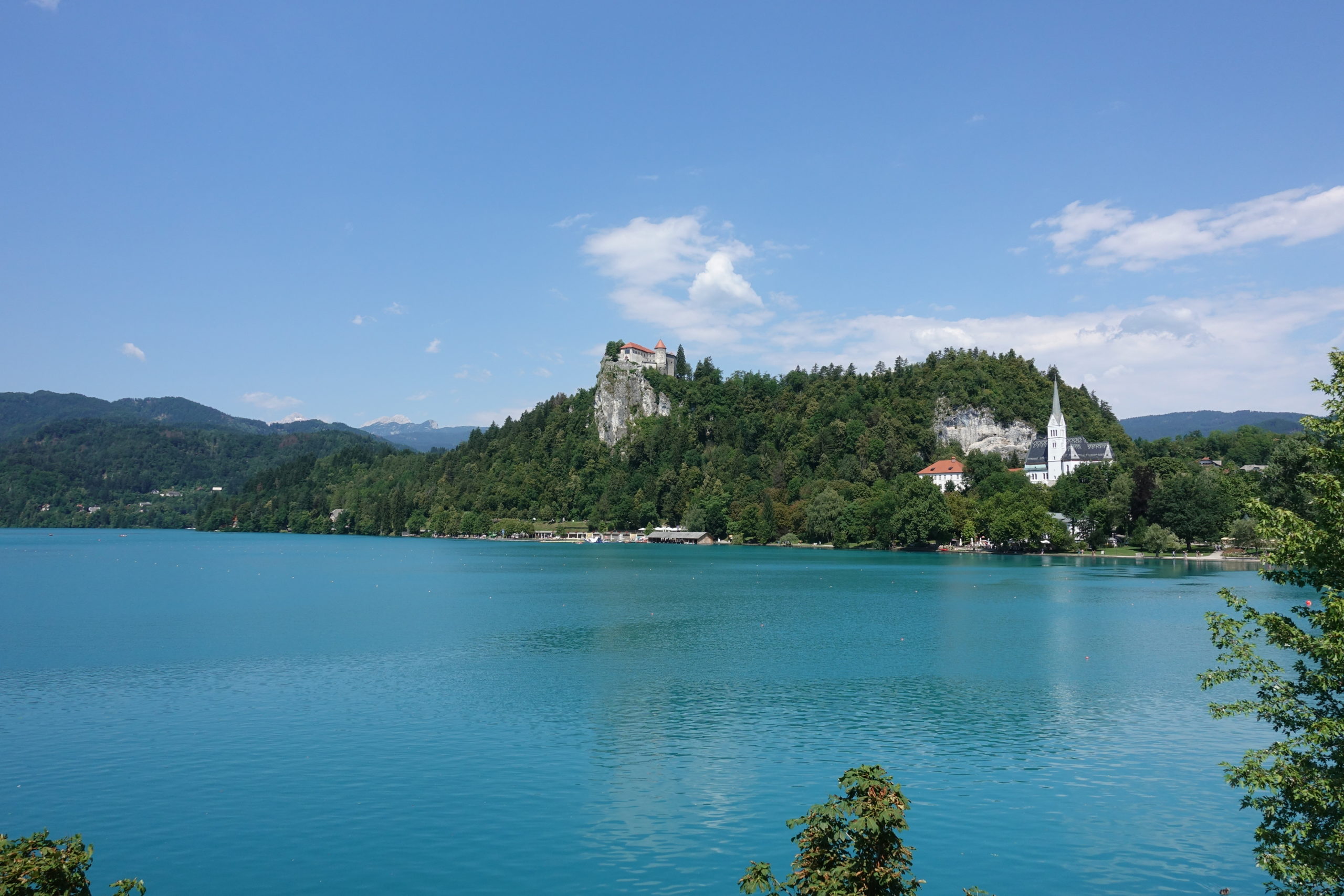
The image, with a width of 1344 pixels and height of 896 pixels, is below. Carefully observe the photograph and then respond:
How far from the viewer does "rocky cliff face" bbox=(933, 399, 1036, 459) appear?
172 metres

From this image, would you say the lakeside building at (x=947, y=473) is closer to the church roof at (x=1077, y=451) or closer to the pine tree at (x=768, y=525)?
the church roof at (x=1077, y=451)

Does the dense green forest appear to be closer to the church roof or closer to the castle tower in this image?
the church roof

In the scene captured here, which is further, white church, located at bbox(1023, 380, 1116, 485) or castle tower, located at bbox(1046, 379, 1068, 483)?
castle tower, located at bbox(1046, 379, 1068, 483)

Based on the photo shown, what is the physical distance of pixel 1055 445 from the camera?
15638cm

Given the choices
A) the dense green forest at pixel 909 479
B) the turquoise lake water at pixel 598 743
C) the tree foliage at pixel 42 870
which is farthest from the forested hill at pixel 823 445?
the tree foliage at pixel 42 870

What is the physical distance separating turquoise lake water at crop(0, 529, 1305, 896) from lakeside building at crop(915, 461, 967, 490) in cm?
9739

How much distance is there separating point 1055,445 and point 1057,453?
1.56 m

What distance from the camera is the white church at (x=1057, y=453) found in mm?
150375

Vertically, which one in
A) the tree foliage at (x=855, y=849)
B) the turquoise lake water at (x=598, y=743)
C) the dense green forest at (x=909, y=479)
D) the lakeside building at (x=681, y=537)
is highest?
the dense green forest at (x=909, y=479)

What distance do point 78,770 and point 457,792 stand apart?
988 centimetres

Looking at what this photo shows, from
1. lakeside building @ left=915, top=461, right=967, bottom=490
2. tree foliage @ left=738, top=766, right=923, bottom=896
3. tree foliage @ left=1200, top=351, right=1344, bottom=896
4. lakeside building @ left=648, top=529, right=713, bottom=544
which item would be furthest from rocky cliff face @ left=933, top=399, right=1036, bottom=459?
tree foliage @ left=738, top=766, right=923, bottom=896

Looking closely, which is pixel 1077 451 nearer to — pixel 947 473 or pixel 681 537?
pixel 947 473

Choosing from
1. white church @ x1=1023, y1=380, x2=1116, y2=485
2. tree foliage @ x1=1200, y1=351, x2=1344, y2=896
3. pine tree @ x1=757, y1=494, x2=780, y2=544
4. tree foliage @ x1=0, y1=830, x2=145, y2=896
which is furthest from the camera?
pine tree @ x1=757, y1=494, x2=780, y2=544

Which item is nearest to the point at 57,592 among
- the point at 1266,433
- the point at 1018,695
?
the point at 1018,695
